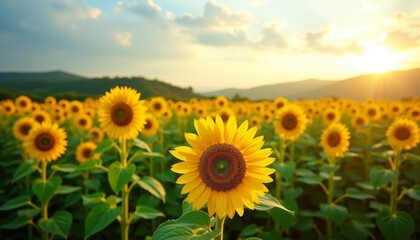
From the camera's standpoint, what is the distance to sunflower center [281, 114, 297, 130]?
279 inches

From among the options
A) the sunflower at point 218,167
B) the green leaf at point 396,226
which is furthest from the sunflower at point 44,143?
the green leaf at point 396,226

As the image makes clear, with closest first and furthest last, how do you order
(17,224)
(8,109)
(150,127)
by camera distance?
(17,224) → (150,127) → (8,109)

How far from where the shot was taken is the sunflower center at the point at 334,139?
6949mm

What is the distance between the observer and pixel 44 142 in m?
5.80

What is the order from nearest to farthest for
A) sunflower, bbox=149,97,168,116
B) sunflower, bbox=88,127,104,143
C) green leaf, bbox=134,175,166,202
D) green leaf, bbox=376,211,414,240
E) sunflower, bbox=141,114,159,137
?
green leaf, bbox=134,175,166,202 → green leaf, bbox=376,211,414,240 → sunflower, bbox=141,114,159,137 → sunflower, bbox=88,127,104,143 → sunflower, bbox=149,97,168,116

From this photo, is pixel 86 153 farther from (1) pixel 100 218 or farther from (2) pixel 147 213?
(1) pixel 100 218

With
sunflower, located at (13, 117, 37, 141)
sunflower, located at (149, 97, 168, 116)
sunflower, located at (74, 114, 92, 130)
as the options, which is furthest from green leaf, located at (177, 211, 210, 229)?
sunflower, located at (149, 97, 168, 116)

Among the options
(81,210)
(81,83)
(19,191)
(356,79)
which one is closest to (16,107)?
(19,191)

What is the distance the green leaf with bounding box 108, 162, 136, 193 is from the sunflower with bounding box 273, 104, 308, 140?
351cm

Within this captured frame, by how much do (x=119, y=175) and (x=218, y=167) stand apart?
2.03m

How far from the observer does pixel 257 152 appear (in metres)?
2.62

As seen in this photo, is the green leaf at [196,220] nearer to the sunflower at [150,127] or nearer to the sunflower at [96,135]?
the sunflower at [150,127]

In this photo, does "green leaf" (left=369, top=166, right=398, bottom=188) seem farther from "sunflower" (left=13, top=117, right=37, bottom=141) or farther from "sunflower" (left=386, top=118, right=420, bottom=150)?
Result: "sunflower" (left=13, top=117, right=37, bottom=141)

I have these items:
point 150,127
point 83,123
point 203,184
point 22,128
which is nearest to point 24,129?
point 22,128
